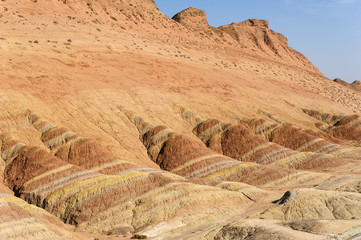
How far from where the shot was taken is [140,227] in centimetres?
2567

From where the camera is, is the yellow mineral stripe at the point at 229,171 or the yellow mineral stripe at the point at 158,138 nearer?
the yellow mineral stripe at the point at 229,171

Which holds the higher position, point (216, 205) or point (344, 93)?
point (344, 93)

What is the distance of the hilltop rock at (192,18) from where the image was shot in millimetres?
113250

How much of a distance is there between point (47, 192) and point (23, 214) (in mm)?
6493

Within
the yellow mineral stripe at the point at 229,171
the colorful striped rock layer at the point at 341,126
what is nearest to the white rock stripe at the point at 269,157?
the yellow mineral stripe at the point at 229,171

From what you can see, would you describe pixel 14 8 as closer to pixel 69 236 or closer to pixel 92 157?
pixel 92 157

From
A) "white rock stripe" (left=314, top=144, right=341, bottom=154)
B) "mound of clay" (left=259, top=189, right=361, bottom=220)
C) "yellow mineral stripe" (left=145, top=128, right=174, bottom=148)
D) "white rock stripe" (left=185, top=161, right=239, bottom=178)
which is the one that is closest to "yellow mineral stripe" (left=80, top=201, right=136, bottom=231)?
"mound of clay" (left=259, top=189, right=361, bottom=220)

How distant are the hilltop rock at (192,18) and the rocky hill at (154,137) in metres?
21.6

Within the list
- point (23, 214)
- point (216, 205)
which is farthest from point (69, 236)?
point (216, 205)

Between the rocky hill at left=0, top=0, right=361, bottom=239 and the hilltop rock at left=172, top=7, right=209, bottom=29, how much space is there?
→ 21.6 metres

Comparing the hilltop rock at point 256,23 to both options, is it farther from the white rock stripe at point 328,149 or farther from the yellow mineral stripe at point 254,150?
the yellow mineral stripe at point 254,150

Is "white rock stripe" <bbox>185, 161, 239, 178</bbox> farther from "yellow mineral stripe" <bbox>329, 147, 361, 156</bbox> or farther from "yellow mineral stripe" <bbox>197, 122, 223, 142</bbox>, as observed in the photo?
"yellow mineral stripe" <bbox>329, 147, 361, 156</bbox>

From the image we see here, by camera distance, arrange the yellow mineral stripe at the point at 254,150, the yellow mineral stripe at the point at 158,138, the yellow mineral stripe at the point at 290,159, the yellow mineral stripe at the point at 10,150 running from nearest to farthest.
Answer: the yellow mineral stripe at the point at 10,150, the yellow mineral stripe at the point at 290,159, the yellow mineral stripe at the point at 158,138, the yellow mineral stripe at the point at 254,150

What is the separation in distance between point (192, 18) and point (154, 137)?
267 ft
